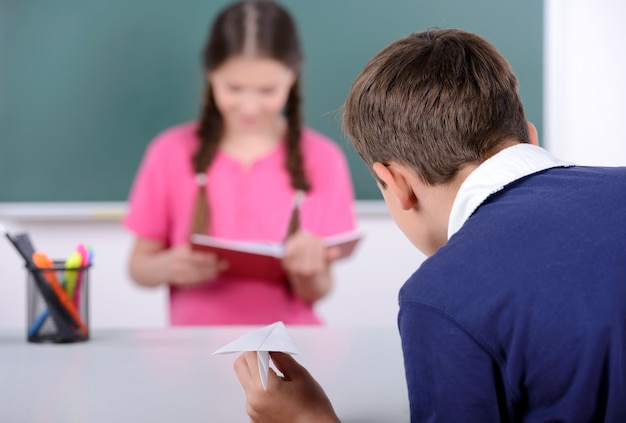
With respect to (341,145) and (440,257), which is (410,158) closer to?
(440,257)

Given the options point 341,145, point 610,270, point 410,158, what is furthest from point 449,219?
point 341,145

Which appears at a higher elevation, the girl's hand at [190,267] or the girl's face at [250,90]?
the girl's face at [250,90]

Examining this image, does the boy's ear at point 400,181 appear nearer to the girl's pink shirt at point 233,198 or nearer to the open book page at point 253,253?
the open book page at point 253,253

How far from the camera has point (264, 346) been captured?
798mm

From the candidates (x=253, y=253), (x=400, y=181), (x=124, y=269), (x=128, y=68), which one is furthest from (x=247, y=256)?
(x=128, y=68)

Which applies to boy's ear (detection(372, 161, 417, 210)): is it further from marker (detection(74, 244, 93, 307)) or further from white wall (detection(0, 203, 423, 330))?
white wall (detection(0, 203, 423, 330))

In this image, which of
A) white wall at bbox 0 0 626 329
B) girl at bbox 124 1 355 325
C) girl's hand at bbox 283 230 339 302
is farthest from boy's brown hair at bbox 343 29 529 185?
white wall at bbox 0 0 626 329

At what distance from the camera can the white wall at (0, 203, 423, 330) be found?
8.94ft

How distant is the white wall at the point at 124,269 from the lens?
272cm

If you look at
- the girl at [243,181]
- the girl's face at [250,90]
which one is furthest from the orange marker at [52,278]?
the girl's face at [250,90]

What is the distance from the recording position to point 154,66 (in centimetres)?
271

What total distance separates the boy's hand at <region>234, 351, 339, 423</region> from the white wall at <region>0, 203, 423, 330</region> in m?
1.88

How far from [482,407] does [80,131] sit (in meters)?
2.32

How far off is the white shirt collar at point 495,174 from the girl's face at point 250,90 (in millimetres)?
1479
